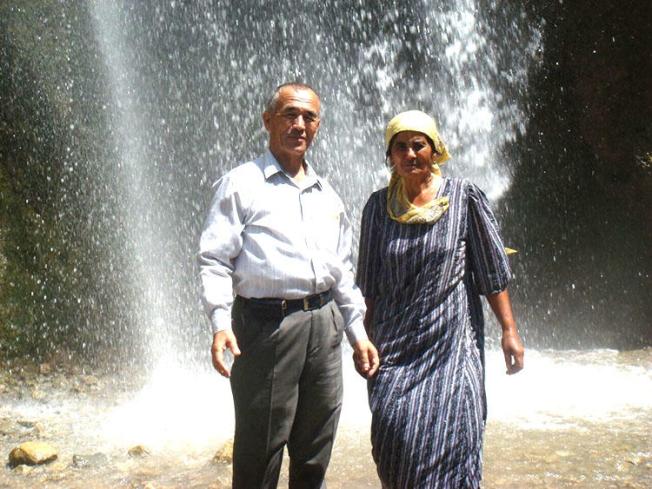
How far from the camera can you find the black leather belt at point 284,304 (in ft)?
7.42

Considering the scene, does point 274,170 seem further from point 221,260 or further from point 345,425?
point 345,425

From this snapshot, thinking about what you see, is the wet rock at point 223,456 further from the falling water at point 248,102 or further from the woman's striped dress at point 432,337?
the falling water at point 248,102

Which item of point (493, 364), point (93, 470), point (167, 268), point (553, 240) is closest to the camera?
point (93, 470)

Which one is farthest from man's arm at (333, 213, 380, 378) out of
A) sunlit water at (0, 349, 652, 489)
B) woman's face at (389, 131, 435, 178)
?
sunlit water at (0, 349, 652, 489)

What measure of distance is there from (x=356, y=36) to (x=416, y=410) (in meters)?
6.95

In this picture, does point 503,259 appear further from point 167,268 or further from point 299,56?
point 299,56

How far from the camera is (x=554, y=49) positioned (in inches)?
318

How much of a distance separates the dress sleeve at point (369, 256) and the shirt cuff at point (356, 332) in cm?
13

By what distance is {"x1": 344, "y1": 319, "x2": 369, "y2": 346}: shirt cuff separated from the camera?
7.84 ft

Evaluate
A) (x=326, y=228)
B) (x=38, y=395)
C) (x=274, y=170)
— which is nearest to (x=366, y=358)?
(x=326, y=228)

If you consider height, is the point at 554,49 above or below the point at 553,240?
above

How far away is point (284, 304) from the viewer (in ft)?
7.43

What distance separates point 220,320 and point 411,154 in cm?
84

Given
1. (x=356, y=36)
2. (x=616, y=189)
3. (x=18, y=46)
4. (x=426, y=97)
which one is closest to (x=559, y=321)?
(x=616, y=189)
